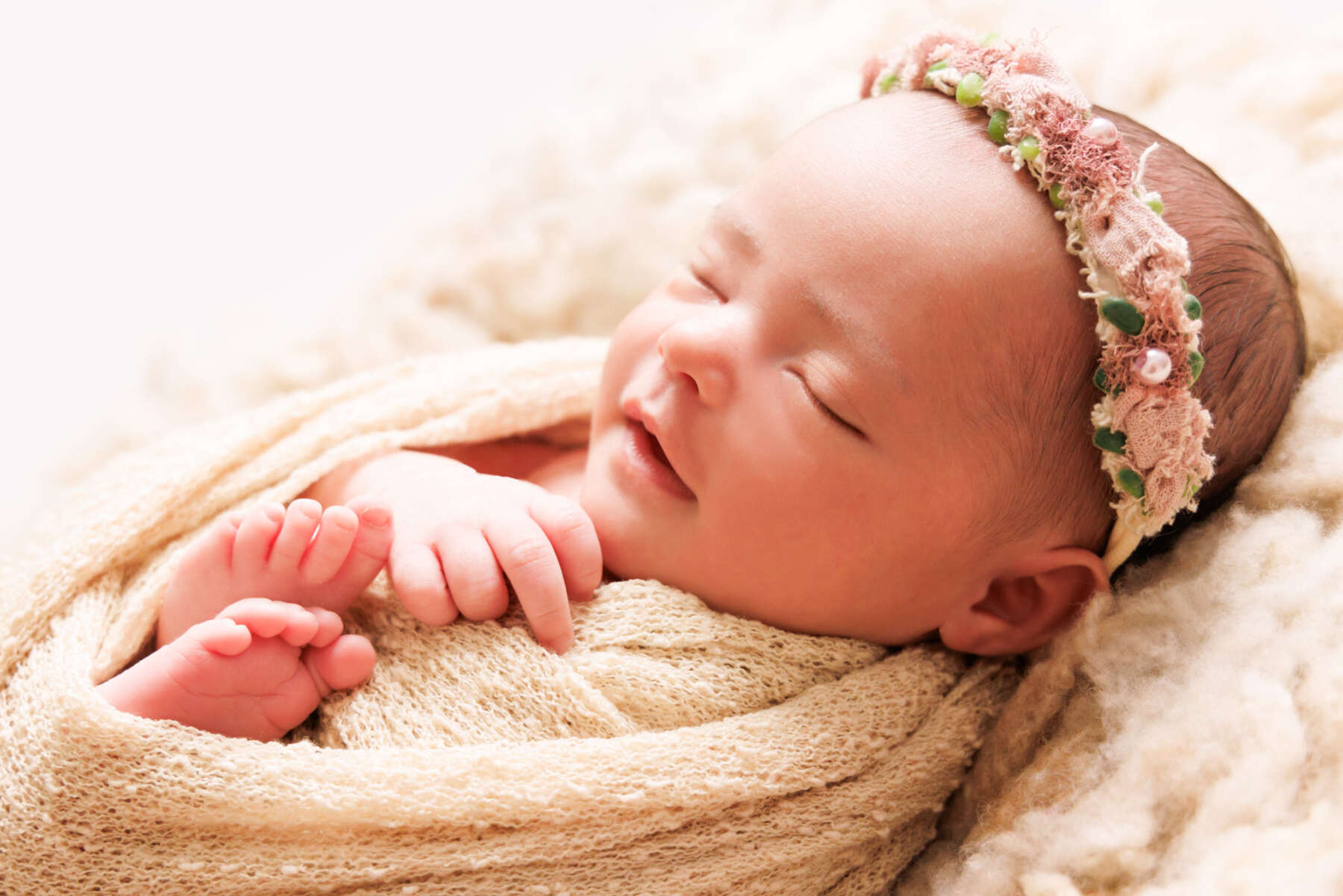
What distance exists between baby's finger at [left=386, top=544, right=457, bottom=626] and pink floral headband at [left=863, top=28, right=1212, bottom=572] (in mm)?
626

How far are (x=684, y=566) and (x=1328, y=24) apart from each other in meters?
1.02

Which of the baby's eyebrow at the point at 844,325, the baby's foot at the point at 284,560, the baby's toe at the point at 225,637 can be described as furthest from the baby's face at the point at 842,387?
the baby's toe at the point at 225,637

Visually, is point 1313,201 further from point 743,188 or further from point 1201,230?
point 743,188

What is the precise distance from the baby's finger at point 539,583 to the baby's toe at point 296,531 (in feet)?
0.57

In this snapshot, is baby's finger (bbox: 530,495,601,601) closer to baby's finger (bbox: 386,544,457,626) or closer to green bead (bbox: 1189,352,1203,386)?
baby's finger (bbox: 386,544,457,626)

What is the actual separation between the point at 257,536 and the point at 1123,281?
812 millimetres

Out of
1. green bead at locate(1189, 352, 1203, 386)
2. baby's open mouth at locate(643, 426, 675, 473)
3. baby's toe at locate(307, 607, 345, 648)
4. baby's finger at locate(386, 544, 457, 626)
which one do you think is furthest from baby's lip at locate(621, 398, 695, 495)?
green bead at locate(1189, 352, 1203, 386)

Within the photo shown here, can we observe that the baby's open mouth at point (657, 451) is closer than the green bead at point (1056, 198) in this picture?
No

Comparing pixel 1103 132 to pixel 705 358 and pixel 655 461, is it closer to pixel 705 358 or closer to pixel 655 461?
pixel 705 358

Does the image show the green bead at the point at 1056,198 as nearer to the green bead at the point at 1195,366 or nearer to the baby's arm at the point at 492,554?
the green bead at the point at 1195,366

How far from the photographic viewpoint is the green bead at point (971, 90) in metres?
1.09

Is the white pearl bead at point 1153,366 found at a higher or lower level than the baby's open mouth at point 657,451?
higher

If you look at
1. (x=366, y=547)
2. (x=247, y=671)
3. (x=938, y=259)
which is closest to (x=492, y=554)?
(x=366, y=547)

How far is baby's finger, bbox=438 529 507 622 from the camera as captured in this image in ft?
3.53
